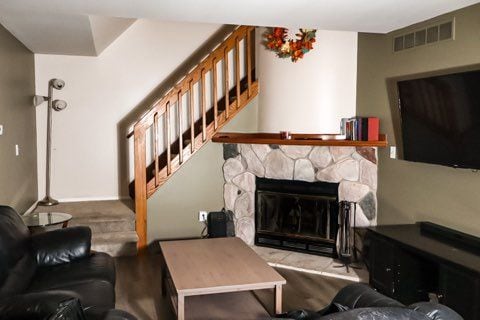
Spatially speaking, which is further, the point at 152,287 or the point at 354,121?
the point at 354,121

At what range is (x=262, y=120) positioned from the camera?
515 centimetres

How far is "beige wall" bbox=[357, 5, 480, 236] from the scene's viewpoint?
3.38 m

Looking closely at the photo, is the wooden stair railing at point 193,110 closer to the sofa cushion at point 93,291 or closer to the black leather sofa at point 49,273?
the black leather sofa at point 49,273

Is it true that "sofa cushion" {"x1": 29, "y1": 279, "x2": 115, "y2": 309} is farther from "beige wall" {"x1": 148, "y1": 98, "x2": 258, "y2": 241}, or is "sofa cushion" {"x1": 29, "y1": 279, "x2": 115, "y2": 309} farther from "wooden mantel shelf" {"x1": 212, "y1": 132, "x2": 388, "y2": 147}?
"wooden mantel shelf" {"x1": 212, "y1": 132, "x2": 388, "y2": 147}

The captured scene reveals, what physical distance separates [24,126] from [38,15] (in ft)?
5.66

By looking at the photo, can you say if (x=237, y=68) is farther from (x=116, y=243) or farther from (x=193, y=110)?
(x=116, y=243)

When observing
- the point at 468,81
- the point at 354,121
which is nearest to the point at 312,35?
the point at 354,121

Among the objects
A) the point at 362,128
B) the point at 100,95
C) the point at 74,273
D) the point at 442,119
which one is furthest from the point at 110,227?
the point at 442,119

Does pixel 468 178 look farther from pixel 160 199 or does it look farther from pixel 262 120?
pixel 160 199

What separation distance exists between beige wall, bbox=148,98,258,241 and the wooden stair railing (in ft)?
0.27

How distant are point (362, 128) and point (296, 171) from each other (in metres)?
0.87

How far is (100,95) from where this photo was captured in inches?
226

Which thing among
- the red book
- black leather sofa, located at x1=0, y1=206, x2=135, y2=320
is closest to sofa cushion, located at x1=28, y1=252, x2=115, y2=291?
black leather sofa, located at x1=0, y1=206, x2=135, y2=320

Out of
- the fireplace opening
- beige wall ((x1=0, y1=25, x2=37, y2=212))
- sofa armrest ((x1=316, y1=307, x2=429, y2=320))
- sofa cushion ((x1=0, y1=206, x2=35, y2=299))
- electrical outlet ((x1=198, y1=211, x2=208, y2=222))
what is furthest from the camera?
electrical outlet ((x1=198, y1=211, x2=208, y2=222))
